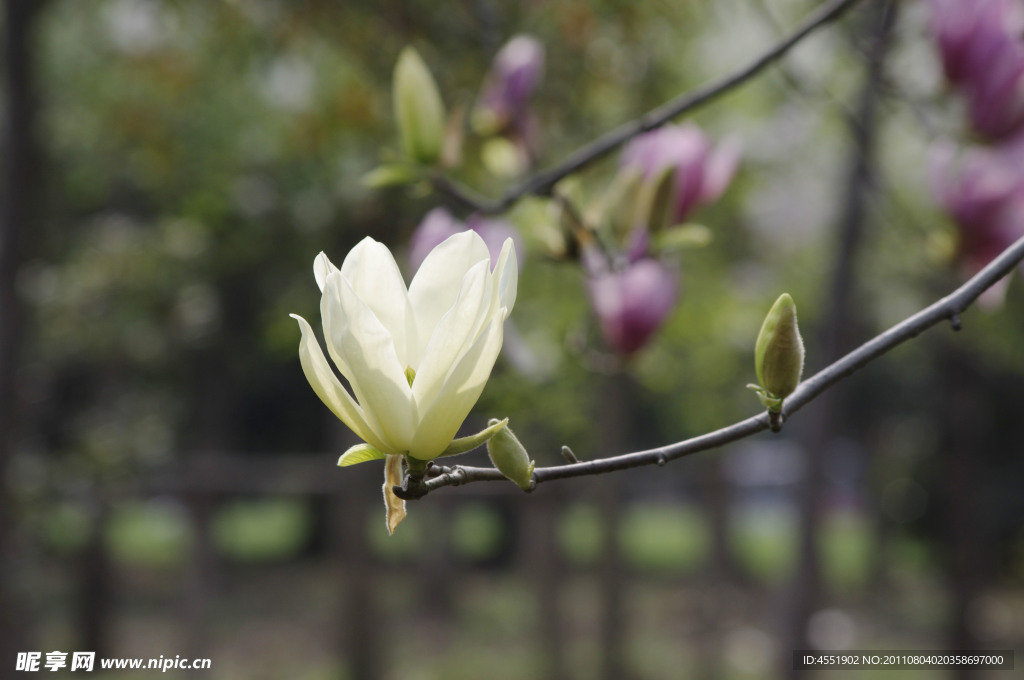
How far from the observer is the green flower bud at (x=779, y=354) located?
21.8 inches

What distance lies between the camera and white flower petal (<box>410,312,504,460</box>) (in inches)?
19.7

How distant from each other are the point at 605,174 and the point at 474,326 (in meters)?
1.95

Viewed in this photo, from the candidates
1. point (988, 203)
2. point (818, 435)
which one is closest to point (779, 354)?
point (988, 203)

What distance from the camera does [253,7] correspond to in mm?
2242

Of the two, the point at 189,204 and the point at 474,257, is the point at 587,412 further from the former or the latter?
the point at 474,257

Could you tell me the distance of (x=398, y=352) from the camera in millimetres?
543

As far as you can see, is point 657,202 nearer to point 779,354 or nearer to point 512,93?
point 512,93

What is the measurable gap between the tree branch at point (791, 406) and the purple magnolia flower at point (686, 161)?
605mm

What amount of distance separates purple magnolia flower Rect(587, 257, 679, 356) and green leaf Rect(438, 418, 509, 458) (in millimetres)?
698

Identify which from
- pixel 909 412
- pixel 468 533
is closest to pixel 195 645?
pixel 468 533

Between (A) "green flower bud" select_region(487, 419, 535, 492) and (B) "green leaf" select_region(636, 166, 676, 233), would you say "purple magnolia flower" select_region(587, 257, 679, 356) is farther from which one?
(A) "green flower bud" select_region(487, 419, 535, 492)

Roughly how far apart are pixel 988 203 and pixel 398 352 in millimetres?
935

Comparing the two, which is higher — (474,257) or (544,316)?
(544,316)

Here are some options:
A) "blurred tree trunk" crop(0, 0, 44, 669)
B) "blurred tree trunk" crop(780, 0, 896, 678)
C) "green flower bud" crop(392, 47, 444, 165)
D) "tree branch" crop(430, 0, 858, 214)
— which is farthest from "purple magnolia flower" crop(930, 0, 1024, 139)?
"blurred tree trunk" crop(0, 0, 44, 669)
